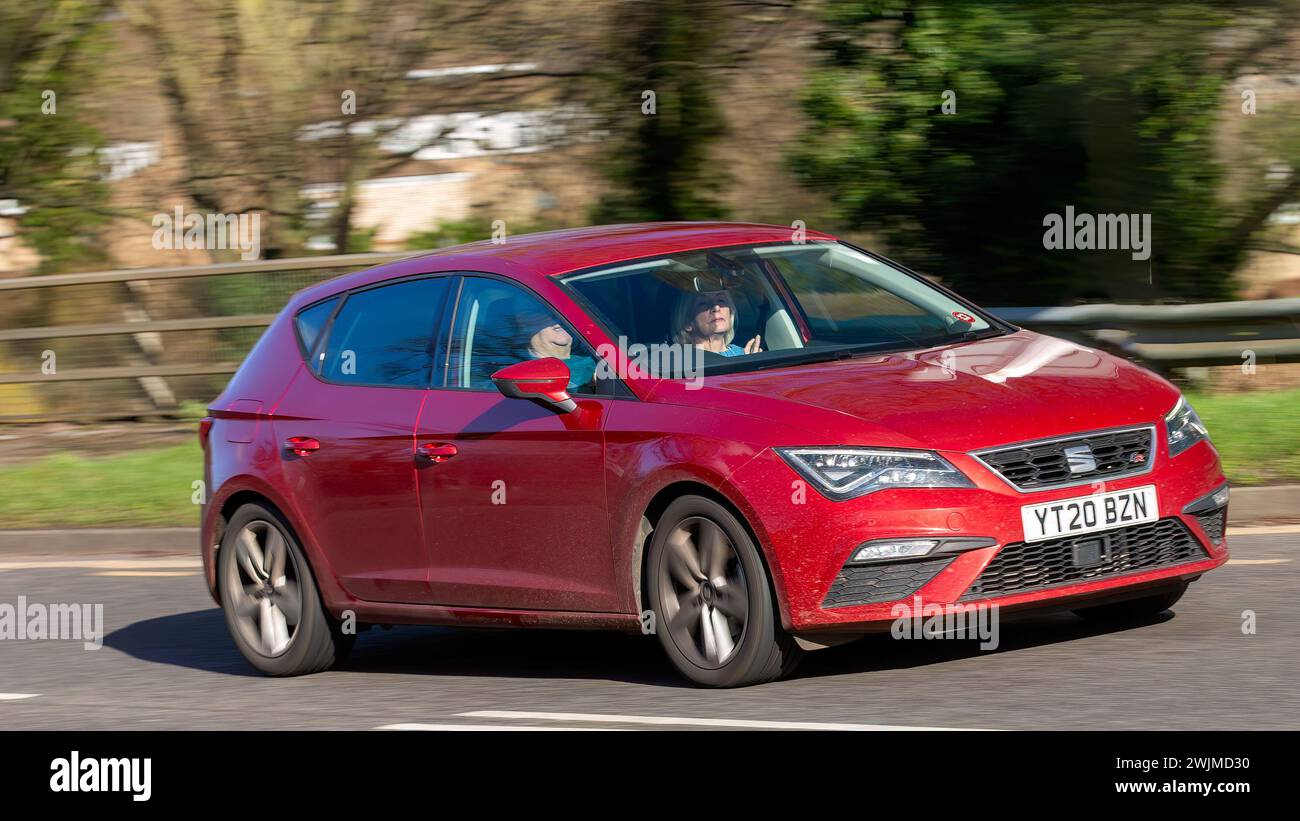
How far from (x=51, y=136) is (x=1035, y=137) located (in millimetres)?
10356

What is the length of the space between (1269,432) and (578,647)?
5156mm

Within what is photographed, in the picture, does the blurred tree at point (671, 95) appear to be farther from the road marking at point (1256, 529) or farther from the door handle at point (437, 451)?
the door handle at point (437, 451)

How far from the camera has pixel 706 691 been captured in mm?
7141

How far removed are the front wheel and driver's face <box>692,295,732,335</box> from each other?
88cm

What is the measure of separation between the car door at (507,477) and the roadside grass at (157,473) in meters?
4.81

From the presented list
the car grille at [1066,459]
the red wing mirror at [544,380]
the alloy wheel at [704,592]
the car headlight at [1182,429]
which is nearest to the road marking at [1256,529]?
the car headlight at [1182,429]

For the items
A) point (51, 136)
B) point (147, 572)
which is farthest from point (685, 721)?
point (51, 136)

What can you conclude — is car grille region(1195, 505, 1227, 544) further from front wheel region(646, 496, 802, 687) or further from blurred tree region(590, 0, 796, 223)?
blurred tree region(590, 0, 796, 223)

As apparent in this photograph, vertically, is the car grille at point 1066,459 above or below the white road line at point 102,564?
above

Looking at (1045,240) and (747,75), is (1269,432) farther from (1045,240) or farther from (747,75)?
(747,75)

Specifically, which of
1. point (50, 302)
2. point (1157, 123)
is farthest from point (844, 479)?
point (50, 302)

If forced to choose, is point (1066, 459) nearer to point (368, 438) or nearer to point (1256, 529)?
point (368, 438)

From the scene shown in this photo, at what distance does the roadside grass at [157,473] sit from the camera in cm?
1143

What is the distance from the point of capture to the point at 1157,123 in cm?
1539
